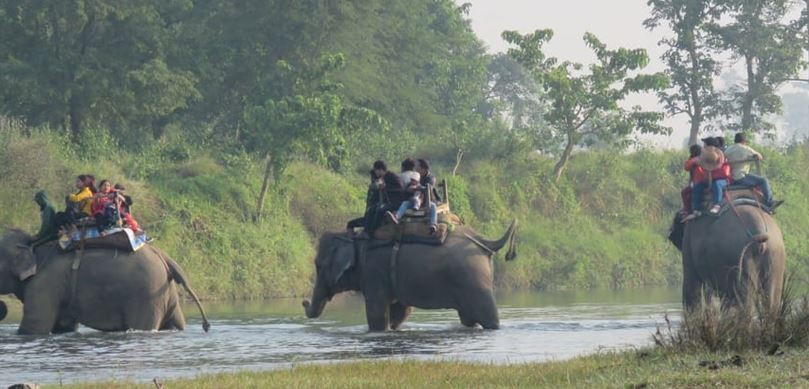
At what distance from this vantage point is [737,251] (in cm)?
2341

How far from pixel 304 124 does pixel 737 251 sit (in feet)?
65.4

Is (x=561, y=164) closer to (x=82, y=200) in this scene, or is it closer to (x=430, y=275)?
(x=430, y=275)

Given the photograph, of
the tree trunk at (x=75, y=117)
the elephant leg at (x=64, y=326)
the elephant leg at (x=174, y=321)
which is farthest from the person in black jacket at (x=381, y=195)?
the tree trunk at (x=75, y=117)

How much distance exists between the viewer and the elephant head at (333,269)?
2625 cm

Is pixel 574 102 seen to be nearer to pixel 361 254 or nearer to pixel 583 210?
pixel 583 210

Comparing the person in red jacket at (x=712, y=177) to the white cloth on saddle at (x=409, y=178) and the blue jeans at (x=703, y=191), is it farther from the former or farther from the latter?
the white cloth on saddle at (x=409, y=178)

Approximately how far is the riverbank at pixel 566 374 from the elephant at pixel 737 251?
5.61 m

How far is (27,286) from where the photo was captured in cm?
2491

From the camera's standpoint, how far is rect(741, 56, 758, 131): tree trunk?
58688 mm

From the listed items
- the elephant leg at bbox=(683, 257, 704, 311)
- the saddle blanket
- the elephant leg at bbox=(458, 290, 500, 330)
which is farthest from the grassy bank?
the elephant leg at bbox=(683, 257, 704, 311)

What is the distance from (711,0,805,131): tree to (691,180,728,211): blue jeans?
33.7 metres

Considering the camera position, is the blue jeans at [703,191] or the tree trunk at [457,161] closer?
the blue jeans at [703,191]

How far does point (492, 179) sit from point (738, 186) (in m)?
27.3

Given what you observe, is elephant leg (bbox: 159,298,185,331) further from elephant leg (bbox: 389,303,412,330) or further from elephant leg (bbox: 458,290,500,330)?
elephant leg (bbox: 458,290,500,330)
